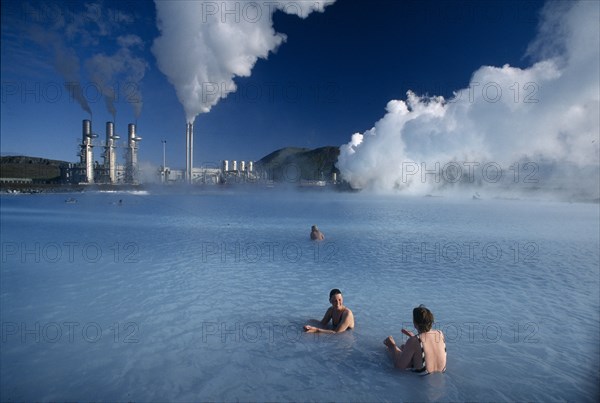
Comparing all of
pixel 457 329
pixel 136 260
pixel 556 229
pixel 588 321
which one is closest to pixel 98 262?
pixel 136 260

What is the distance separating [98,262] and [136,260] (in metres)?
1.17

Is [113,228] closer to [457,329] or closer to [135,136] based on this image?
[457,329]

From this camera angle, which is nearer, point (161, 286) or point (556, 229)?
point (161, 286)

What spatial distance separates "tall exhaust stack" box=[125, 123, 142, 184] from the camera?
95500mm

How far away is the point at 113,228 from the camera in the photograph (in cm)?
2019

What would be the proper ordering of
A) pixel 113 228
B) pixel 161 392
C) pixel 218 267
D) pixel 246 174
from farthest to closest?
pixel 246 174 → pixel 113 228 → pixel 218 267 → pixel 161 392

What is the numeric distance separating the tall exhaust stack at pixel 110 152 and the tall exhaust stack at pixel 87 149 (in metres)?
4.40

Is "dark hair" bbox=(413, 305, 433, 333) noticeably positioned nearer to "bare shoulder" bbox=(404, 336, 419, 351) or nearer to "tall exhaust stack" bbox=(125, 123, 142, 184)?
"bare shoulder" bbox=(404, 336, 419, 351)

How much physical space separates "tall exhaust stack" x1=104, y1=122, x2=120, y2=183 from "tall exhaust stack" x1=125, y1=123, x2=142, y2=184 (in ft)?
10.6

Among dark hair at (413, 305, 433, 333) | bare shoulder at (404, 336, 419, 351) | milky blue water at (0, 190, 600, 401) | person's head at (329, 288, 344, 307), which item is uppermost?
dark hair at (413, 305, 433, 333)

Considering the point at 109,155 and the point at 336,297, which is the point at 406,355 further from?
the point at 109,155

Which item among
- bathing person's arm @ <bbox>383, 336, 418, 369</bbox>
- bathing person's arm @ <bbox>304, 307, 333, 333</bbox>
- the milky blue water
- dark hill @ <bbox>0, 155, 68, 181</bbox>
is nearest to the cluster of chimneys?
dark hill @ <bbox>0, 155, 68, 181</bbox>

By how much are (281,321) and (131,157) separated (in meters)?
99.9

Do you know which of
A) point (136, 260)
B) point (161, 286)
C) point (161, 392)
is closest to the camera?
point (161, 392)
